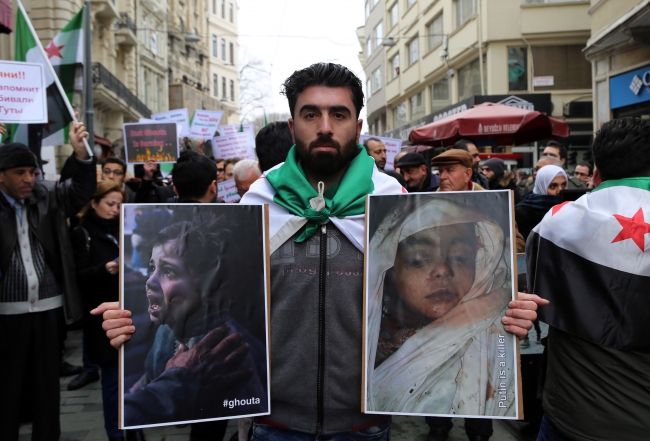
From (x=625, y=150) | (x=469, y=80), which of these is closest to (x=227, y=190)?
(x=625, y=150)

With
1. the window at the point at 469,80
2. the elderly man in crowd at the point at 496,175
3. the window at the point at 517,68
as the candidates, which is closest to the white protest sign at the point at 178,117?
the elderly man in crowd at the point at 496,175

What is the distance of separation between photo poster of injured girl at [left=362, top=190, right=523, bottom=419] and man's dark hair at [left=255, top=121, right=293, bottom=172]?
193cm

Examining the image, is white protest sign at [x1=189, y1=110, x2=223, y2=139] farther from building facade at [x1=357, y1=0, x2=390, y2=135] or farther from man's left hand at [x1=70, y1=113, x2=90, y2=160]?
building facade at [x1=357, y1=0, x2=390, y2=135]

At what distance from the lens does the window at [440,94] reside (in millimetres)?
27938

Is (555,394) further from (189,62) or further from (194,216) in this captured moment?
(189,62)

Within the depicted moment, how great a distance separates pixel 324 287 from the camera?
1.93m

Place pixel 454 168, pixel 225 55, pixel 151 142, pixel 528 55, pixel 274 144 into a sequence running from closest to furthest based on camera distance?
pixel 274 144 → pixel 454 168 → pixel 151 142 → pixel 528 55 → pixel 225 55

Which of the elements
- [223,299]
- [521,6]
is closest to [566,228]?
[223,299]

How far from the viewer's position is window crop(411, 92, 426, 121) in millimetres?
31609

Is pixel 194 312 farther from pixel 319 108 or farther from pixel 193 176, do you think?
pixel 193 176

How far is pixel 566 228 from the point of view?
2.57 metres

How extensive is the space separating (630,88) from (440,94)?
1653 cm

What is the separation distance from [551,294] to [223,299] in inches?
61.6

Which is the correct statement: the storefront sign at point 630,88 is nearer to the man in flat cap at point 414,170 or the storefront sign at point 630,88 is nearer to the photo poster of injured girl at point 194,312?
the man in flat cap at point 414,170
